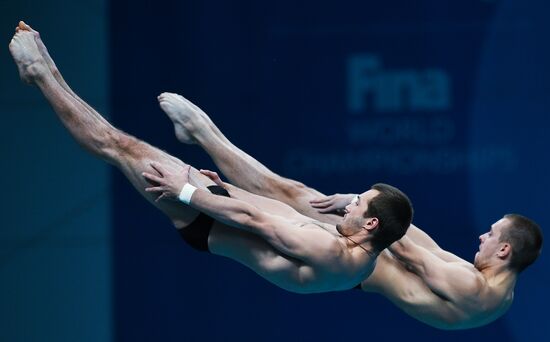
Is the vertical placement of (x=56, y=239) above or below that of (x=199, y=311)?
above

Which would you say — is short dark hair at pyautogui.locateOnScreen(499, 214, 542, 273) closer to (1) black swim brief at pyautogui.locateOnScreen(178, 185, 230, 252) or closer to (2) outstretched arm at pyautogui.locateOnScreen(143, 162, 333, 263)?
(2) outstretched arm at pyautogui.locateOnScreen(143, 162, 333, 263)

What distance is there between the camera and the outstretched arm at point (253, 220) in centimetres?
498

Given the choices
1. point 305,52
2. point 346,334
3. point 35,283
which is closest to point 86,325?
point 35,283

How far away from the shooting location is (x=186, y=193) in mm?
4992

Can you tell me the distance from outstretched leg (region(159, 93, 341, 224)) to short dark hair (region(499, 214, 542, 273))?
925 mm

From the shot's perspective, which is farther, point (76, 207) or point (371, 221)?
point (76, 207)

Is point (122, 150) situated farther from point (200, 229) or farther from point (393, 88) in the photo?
point (393, 88)

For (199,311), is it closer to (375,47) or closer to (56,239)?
(56,239)

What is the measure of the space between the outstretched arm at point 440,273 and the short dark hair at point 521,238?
0.76ft

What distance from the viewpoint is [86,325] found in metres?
7.83

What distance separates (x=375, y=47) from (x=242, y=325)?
2.28 meters

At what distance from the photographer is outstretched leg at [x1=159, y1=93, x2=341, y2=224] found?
570 cm

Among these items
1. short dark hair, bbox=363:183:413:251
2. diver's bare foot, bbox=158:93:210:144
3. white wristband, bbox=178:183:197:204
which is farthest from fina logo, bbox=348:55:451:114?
white wristband, bbox=178:183:197:204

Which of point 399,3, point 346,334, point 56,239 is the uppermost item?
point 399,3
